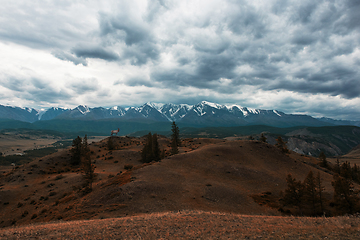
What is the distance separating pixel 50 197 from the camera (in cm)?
4188

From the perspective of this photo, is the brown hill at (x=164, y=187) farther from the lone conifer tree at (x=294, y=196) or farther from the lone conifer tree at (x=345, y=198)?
the lone conifer tree at (x=345, y=198)

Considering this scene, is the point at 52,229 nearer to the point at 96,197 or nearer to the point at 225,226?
the point at 96,197

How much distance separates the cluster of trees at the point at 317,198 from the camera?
27516 millimetres

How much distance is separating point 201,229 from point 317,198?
25.9m

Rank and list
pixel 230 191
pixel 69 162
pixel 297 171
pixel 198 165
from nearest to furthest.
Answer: pixel 230 191 < pixel 198 165 < pixel 297 171 < pixel 69 162

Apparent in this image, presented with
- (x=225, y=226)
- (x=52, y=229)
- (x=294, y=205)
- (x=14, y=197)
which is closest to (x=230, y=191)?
(x=294, y=205)

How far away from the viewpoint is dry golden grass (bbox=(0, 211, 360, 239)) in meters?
15.2

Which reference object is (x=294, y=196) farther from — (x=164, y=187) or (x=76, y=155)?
(x=76, y=155)

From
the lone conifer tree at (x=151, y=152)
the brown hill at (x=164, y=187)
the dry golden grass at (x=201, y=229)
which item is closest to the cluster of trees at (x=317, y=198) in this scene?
the brown hill at (x=164, y=187)

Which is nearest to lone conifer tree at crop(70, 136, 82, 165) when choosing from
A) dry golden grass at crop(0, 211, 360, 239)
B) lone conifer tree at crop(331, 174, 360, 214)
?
dry golden grass at crop(0, 211, 360, 239)

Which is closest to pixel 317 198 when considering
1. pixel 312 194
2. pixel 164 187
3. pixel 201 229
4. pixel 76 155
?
pixel 312 194

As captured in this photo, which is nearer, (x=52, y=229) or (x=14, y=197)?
(x=52, y=229)

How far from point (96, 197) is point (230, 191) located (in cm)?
2696

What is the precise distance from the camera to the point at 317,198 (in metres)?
30.5
